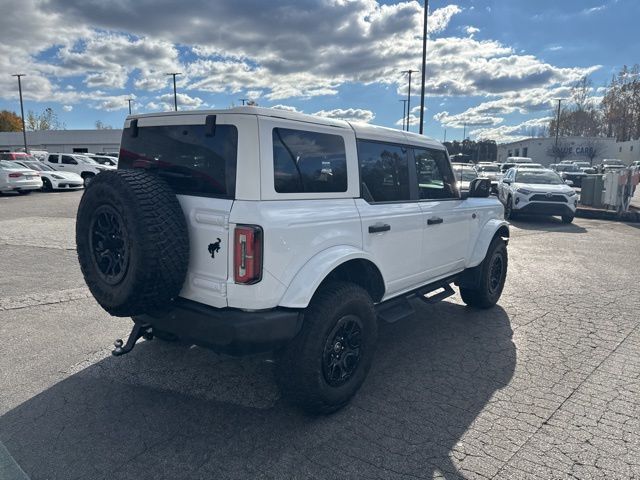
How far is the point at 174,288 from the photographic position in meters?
2.72

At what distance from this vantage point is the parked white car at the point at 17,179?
18.1m

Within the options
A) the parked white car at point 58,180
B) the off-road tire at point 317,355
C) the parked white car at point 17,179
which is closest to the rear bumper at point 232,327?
the off-road tire at point 317,355

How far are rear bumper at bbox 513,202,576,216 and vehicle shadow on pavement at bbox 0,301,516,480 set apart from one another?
33.5ft

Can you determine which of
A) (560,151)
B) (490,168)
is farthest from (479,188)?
(560,151)

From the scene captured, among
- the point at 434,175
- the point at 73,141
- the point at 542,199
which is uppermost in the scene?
the point at 73,141

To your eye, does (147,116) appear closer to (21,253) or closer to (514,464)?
(514,464)

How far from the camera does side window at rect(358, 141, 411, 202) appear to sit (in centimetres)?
354

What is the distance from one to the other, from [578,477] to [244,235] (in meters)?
2.34

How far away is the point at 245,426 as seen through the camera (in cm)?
297

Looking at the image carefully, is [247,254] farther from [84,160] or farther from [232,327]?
[84,160]

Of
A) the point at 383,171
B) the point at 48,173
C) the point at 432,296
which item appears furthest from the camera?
the point at 48,173

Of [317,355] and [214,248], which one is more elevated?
[214,248]

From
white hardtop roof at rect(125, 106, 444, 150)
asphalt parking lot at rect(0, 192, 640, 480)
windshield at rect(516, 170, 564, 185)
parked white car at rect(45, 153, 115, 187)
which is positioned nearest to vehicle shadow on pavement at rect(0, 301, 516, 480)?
asphalt parking lot at rect(0, 192, 640, 480)

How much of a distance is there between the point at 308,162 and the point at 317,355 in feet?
4.23
